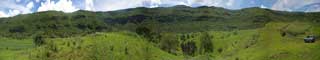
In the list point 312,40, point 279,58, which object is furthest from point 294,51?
point 312,40

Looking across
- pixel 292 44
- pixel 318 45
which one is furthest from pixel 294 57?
pixel 292 44

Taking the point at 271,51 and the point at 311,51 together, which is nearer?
the point at 311,51

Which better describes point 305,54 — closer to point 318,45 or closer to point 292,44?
point 318,45

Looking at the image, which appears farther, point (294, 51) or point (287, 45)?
point (287, 45)

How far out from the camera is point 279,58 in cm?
17238

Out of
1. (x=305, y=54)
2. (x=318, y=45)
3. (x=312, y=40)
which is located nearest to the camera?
(x=305, y=54)

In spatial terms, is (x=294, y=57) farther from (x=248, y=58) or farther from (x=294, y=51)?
(x=248, y=58)

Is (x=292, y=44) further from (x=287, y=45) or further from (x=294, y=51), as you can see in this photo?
(x=294, y=51)

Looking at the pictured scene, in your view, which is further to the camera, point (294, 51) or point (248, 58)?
point (248, 58)

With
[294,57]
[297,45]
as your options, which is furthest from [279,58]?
[297,45]

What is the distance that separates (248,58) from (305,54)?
31.1m

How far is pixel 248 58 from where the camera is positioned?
632 ft

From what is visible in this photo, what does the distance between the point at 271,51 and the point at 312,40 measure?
18839 mm

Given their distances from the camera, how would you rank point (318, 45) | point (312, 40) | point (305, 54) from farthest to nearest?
point (312, 40)
point (318, 45)
point (305, 54)
